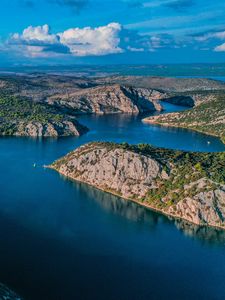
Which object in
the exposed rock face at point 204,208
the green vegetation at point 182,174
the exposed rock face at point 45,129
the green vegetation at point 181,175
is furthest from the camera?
the exposed rock face at point 45,129

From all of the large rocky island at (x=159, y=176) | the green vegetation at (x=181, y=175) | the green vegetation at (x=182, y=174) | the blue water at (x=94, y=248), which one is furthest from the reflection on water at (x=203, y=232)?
the green vegetation at (x=182, y=174)

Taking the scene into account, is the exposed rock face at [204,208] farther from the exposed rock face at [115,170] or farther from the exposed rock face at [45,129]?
the exposed rock face at [45,129]

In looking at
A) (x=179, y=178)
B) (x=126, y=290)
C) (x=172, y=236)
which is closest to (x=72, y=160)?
(x=179, y=178)

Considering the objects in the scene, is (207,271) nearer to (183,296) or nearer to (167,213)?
(183,296)

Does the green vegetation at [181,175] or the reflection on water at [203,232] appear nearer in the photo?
the reflection on water at [203,232]

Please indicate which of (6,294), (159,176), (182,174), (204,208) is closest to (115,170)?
(159,176)

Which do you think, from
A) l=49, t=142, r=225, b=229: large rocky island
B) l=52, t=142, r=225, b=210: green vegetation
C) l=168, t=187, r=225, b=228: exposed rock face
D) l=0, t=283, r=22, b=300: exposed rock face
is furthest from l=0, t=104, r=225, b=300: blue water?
l=52, t=142, r=225, b=210: green vegetation
